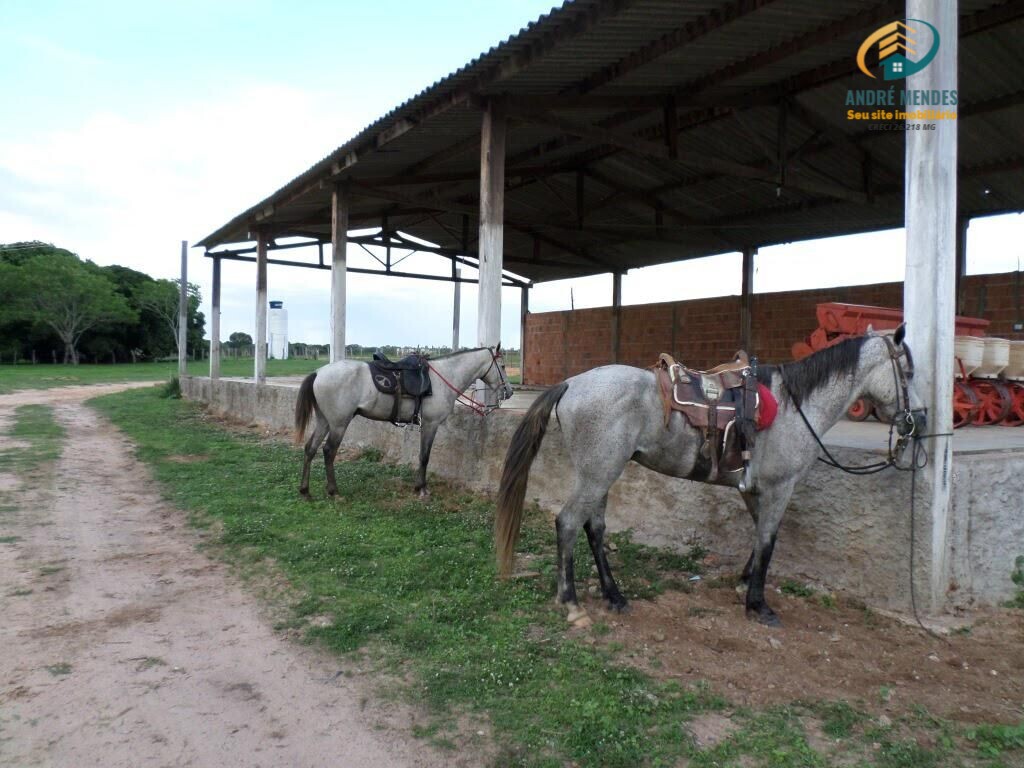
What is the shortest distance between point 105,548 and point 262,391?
8.68 metres

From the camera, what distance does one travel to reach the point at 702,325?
14742mm

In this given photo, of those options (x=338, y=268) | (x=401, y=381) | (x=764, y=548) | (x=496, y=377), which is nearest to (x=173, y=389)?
(x=338, y=268)

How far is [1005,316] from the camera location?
414 inches

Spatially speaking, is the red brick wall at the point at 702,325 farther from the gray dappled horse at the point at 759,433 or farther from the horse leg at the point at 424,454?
the horse leg at the point at 424,454

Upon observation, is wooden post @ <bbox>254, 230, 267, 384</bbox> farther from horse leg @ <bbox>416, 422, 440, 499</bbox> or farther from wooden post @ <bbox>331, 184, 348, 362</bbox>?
horse leg @ <bbox>416, 422, 440, 499</bbox>

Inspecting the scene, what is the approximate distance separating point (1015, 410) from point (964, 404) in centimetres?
95

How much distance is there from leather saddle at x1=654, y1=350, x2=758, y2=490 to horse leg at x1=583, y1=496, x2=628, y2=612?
2.27 ft

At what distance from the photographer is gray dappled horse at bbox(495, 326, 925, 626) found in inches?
148

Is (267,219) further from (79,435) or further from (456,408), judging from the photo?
(456,408)

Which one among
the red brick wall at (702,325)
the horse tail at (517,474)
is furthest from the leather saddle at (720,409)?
the red brick wall at (702,325)

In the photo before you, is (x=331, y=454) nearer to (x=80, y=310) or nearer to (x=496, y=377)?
(x=496, y=377)

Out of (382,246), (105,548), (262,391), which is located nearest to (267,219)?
(382,246)

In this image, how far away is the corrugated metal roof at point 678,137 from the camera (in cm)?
650

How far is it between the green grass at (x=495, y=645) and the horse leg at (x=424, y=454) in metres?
0.20
